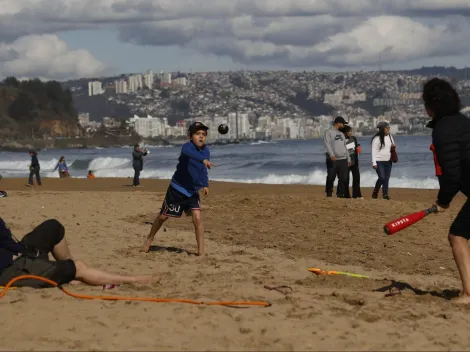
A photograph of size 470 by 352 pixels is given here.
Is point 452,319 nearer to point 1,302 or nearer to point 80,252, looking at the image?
point 1,302

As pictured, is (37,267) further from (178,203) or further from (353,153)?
(353,153)

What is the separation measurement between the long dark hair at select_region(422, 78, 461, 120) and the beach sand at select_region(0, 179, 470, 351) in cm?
151

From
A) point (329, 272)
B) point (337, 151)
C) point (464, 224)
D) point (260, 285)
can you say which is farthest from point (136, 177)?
point (464, 224)

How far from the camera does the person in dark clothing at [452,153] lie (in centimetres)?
667

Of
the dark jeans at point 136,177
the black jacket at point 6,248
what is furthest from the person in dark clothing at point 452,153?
the dark jeans at point 136,177

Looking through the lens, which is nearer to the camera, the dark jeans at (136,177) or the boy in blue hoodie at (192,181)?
the boy in blue hoodie at (192,181)

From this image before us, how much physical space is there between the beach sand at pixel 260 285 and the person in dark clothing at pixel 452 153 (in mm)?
449


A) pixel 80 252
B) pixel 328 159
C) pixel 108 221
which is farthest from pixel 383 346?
pixel 328 159

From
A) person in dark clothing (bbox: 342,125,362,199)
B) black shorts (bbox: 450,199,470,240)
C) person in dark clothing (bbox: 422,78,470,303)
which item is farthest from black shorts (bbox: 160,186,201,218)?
person in dark clothing (bbox: 342,125,362,199)

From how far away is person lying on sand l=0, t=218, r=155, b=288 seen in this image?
707 centimetres

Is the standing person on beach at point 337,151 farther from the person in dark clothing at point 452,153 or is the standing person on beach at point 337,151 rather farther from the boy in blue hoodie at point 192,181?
the person in dark clothing at point 452,153

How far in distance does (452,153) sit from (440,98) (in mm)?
479

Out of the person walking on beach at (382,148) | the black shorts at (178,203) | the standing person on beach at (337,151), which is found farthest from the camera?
the person walking on beach at (382,148)

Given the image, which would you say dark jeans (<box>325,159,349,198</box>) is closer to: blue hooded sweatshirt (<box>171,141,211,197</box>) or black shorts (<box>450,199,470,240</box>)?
blue hooded sweatshirt (<box>171,141,211,197</box>)
